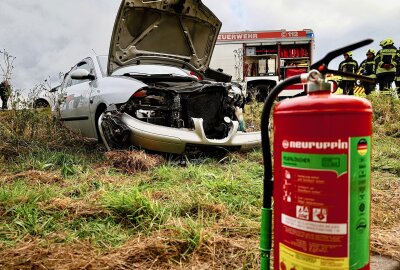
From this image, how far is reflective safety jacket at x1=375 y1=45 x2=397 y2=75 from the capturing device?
9.55m

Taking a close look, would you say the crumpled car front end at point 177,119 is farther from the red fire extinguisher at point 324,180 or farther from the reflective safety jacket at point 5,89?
the red fire extinguisher at point 324,180

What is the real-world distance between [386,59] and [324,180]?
991 cm

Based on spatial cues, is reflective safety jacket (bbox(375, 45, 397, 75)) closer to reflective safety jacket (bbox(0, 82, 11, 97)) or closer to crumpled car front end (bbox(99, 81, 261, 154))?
crumpled car front end (bbox(99, 81, 261, 154))

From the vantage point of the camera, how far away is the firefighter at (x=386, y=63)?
31.3 feet

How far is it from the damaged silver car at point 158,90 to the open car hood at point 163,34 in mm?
14

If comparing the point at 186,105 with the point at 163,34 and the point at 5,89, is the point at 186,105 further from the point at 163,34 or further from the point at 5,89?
the point at 5,89

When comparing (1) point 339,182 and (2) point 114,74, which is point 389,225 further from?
(2) point 114,74

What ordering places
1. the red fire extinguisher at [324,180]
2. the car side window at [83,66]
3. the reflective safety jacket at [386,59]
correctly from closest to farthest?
the red fire extinguisher at [324,180]
the car side window at [83,66]
the reflective safety jacket at [386,59]

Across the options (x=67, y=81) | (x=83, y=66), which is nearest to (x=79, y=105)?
(x=83, y=66)

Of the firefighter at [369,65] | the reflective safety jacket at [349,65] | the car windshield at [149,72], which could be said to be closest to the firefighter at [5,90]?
the car windshield at [149,72]

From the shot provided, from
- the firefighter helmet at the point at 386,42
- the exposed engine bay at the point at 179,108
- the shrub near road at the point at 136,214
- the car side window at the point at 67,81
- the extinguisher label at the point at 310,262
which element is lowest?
the shrub near road at the point at 136,214

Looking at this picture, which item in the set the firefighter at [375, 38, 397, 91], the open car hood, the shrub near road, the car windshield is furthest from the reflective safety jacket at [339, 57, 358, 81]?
the shrub near road

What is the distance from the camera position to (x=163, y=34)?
17.5 feet

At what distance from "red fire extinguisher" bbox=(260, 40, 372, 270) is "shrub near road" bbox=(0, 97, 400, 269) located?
557 millimetres
